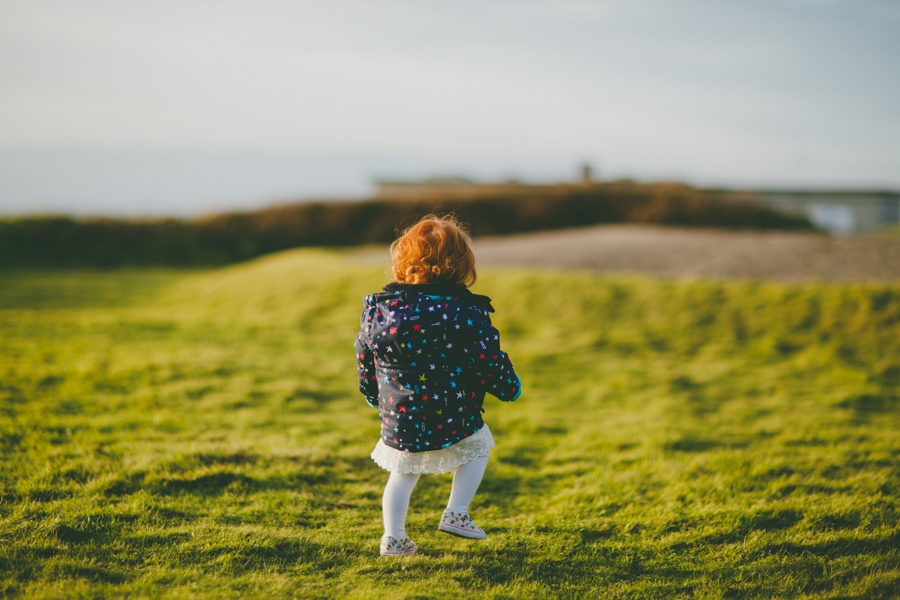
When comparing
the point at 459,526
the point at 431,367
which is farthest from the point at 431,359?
the point at 459,526

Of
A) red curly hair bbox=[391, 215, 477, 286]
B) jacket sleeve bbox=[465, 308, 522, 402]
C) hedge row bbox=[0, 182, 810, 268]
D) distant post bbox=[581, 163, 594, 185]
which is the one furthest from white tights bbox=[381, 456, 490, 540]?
distant post bbox=[581, 163, 594, 185]

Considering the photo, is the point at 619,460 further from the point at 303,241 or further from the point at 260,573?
the point at 303,241

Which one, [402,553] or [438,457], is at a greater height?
[438,457]

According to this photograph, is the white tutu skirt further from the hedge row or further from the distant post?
the distant post

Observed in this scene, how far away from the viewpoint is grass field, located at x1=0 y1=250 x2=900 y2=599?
2.72 metres

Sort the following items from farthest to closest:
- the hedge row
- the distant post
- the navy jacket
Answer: the distant post
the hedge row
the navy jacket

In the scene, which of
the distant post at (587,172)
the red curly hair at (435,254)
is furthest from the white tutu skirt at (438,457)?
the distant post at (587,172)

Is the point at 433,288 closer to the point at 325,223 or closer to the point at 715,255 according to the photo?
the point at 715,255

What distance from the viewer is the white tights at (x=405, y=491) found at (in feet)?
9.21

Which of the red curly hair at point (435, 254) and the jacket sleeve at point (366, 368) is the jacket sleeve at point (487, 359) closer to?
the red curly hair at point (435, 254)

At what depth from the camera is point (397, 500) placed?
2.80 metres

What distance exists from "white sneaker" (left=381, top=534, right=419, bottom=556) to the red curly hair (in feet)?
4.25

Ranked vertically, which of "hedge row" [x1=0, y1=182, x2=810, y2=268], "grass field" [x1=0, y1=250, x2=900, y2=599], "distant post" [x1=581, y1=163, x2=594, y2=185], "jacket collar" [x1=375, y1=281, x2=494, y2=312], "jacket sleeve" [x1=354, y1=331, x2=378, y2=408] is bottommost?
"grass field" [x1=0, y1=250, x2=900, y2=599]

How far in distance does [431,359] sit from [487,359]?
27 centimetres
